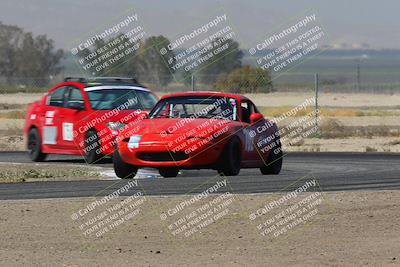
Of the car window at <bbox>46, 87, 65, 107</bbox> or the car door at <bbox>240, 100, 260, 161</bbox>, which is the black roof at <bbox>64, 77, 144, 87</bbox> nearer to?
the car window at <bbox>46, 87, 65, 107</bbox>

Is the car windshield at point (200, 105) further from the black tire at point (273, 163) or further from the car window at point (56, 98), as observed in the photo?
the car window at point (56, 98)

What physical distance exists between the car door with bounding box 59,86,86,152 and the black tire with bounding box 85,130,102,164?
27cm

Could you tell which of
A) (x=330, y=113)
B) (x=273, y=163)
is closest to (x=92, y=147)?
(x=273, y=163)

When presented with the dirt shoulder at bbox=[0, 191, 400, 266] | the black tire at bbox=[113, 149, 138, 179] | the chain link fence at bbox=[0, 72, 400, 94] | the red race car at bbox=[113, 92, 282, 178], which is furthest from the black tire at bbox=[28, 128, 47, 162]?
the chain link fence at bbox=[0, 72, 400, 94]

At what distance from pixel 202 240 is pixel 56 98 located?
12.0 m

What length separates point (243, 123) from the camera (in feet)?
67.2

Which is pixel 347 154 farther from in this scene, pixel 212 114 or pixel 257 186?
pixel 257 186

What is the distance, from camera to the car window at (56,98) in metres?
24.4

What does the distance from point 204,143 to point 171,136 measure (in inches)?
20.2

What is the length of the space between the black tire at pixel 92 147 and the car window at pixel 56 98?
1.51 meters

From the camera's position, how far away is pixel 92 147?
23.0 meters

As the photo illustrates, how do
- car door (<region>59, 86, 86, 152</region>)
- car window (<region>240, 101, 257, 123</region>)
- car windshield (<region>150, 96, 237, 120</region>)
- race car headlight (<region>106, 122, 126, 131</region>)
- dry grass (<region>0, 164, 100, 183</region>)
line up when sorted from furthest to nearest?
1. car door (<region>59, 86, 86, 152</region>)
2. race car headlight (<region>106, 122, 126, 131</region>)
3. car window (<region>240, 101, 257, 123</region>)
4. car windshield (<region>150, 96, 237, 120</region>)
5. dry grass (<region>0, 164, 100, 183</region>)

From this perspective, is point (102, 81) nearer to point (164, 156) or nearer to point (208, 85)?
point (164, 156)

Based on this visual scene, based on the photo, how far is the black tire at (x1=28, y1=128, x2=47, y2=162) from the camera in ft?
Result: 80.6
